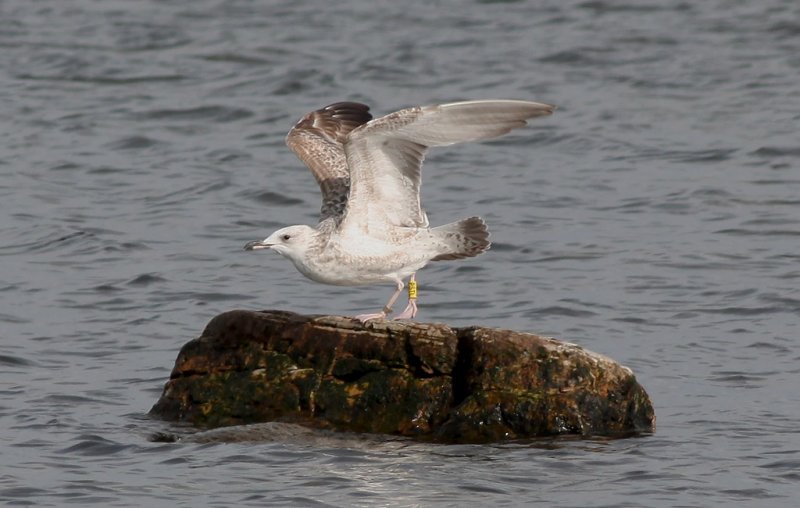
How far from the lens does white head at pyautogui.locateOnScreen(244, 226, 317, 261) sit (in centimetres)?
823

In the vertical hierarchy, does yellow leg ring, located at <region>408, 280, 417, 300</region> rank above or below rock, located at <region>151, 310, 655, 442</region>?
above

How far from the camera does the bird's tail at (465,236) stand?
8383 millimetres

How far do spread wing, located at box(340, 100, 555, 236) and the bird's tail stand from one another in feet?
0.73

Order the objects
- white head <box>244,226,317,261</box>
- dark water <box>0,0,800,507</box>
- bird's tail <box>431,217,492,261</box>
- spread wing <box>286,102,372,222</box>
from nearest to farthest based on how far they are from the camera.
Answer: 1. dark water <box>0,0,800,507</box>
2. white head <box>244,226,317,261</box>
3. bird's tail <box>431,217,492,261</box>
4. spread wing <box>286,102,372,222</box>

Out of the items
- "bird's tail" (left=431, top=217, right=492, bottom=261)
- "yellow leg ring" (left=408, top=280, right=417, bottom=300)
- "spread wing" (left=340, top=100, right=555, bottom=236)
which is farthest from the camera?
"yellow leg ring" (left=408, top=280, right=417, bottom=300)

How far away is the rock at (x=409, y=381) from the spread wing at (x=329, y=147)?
0.98 m

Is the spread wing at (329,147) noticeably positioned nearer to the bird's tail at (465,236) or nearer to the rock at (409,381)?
the bird's tail at (465,236)

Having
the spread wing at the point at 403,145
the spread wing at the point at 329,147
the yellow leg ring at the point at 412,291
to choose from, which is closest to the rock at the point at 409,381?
the yellow leg ring at the point at 412,291

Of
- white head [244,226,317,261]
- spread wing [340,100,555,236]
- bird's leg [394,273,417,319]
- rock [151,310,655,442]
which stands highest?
spread wing [340,100,555,236]

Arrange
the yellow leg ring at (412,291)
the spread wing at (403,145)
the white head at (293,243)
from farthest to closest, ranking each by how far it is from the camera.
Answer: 1. the yellow leg ring at (412,291)
2. the white head at (293,243)
3. the spread wing at (403,145)

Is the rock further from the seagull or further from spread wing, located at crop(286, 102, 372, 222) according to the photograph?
spread wing, located at crop(286, 102, 372, 222)

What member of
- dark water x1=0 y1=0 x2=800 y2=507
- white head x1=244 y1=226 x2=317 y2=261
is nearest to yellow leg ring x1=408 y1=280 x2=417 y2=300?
white head x1=244 y1=226 x2=317 y2=261

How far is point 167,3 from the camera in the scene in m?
22.9

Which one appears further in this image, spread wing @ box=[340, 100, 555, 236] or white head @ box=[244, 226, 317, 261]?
white head @ box=[244, 226, 317, 261]
